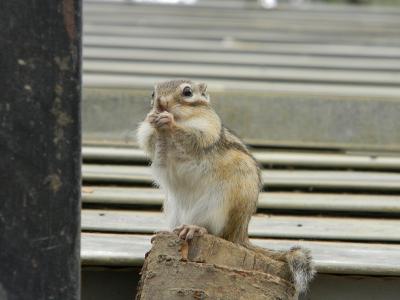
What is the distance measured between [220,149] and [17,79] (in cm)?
129

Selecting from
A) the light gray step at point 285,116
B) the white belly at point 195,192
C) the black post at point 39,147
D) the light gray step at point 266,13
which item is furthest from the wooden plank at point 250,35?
the black post at point 39,147

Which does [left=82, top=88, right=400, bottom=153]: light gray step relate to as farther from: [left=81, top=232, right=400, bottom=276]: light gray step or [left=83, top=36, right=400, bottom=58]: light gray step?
[left=81, top=232, right=400, bottom=276]: light gray step

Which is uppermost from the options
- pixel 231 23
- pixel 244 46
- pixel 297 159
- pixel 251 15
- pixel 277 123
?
pixel 251 15

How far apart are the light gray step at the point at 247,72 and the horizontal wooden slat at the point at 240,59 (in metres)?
0.14

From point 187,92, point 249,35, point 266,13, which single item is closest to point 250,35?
point 249,35

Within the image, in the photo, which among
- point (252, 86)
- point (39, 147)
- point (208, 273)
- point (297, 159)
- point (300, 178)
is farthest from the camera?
point (252, 86)

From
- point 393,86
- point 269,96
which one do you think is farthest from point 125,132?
point 393,86

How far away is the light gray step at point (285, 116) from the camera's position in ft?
19.7

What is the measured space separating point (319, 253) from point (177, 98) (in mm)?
779

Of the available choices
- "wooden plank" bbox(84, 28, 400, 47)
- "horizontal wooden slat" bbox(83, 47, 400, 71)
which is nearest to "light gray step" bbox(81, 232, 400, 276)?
"horizontal wooden slat" bbox(83, 47, 400, 71)

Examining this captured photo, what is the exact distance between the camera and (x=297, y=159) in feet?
18.0

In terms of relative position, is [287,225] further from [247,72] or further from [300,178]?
[247,72]

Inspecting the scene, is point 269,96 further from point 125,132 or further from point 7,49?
point 7,49

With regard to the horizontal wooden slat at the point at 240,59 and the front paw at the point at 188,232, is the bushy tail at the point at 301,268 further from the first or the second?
the horizontal wooden slat at the point at 240,59
